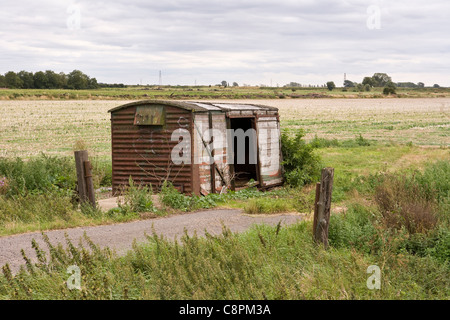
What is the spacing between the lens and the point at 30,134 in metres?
33.7

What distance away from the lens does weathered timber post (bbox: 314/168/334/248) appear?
A: 7.65 meters

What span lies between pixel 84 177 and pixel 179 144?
131 inches

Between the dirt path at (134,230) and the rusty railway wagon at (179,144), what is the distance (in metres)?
1.96

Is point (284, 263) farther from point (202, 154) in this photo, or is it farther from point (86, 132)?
point (86, 132)

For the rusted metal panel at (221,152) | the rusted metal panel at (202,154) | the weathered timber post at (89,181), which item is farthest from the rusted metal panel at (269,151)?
the weathered timber post at (89,181)

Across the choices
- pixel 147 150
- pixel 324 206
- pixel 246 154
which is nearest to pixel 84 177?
pixel 147 150

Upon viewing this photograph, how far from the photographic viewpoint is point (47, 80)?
100750mm

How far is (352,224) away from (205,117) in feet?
21.7

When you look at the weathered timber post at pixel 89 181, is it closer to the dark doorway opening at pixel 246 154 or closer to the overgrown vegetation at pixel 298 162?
the dark doorway opening at pixel 246 154

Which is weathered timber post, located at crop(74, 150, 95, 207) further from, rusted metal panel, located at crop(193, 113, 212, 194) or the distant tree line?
the distant tree line

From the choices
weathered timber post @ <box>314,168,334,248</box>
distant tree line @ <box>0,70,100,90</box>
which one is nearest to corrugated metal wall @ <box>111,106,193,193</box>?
weathered timber post @ <box>314,168,334,248</box>

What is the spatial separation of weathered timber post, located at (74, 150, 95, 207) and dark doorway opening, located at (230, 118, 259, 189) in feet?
16.7

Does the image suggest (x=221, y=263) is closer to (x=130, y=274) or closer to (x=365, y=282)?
(x=130, y=274)
